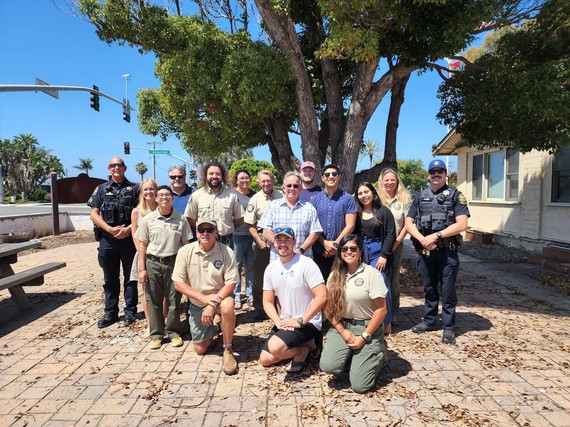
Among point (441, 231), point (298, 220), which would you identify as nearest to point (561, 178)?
point (441, 231)

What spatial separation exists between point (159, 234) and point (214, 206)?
797mm

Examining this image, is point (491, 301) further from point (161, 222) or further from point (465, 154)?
point (465, 154)

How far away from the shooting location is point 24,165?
5284cm

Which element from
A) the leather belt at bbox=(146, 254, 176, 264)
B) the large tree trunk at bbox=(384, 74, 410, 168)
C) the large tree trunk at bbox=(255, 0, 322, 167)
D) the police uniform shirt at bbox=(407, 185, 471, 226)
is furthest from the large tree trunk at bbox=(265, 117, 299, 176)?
the leather belt at bbox=(146, 254, 176, 264)

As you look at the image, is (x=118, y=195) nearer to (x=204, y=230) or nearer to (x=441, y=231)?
(x=204, y=230)

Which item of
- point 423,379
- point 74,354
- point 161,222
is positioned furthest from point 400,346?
point 74,354

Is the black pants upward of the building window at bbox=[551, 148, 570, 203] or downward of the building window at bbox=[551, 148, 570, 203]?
downward

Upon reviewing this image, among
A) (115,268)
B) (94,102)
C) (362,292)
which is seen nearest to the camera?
(362,292)

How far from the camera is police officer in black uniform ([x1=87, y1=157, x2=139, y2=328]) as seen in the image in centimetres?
456

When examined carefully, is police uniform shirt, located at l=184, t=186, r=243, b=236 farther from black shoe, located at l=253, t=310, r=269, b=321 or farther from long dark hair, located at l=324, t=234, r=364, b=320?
long dark hair, located at l=324, t=234, r=364, b=320

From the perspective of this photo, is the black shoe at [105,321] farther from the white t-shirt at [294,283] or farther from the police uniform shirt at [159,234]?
the white t-shirt at [294,283]

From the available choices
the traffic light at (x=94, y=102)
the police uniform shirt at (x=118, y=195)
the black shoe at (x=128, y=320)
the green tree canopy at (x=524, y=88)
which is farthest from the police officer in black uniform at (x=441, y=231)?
the traffic light at (x=94, y=102)

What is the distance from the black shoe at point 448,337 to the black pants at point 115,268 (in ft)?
12.1

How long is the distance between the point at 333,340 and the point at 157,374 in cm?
163
